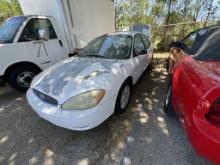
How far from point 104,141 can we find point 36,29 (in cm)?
328

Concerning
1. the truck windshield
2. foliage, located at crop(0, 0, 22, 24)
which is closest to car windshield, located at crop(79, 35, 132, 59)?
the truck windshield

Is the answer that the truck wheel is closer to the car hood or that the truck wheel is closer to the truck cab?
the truck cab

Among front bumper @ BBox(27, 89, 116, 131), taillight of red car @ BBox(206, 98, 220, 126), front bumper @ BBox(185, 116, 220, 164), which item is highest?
taillight of red car @ BBox(206, 98, 220, 126)

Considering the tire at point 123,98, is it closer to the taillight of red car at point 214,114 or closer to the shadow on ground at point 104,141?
the shadow on ground at point 104,141

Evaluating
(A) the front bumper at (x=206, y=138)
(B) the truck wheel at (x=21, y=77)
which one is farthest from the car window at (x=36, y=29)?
(A) the front bumper at (x=206, y=138)

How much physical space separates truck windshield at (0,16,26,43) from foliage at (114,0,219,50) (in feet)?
20.6

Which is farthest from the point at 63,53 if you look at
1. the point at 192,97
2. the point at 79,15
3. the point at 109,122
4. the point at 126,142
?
the point at 192,97

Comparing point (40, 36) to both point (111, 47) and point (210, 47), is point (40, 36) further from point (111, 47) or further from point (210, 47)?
point (210, 47)

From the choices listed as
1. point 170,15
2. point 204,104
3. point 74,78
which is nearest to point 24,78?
point 74,78

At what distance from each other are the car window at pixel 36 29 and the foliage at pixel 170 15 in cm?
552

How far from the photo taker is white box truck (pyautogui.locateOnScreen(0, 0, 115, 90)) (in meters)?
3.62

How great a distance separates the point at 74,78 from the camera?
2.42 m

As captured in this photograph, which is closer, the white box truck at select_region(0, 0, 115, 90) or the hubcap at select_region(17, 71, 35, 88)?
the white box truck at select_region(0, 0, 115, 90)

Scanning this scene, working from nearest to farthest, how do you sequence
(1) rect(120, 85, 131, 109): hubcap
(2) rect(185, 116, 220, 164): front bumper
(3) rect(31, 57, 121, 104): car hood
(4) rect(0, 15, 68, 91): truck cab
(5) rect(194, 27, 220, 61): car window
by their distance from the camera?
(2) rect(185, 116, 220, 164): front bumper < (5) rect(194, 27, 220, 61): car window < (3) rect(31, 57, 121, 104): car hood < (1) rect(120, 85, 131, 109): hubcap < (4) rect(0, 15, 68, 91): truck cab
